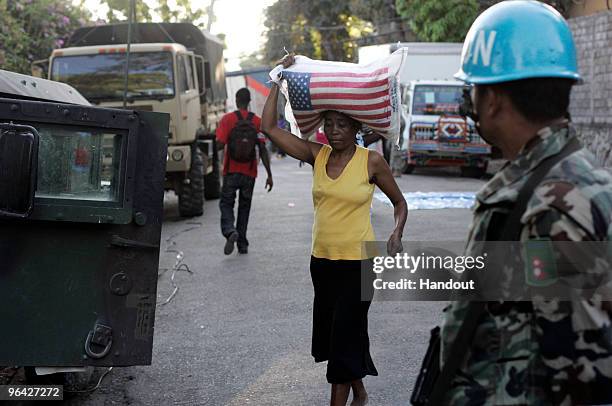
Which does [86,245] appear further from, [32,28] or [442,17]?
[442,17]

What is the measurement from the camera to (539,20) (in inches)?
88.2

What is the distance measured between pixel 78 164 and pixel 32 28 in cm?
1511

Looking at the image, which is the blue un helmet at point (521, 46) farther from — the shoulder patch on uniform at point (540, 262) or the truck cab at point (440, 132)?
the truck cab at point (440, 132)

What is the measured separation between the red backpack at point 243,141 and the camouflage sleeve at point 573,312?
8.40m

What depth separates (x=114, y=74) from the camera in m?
14.4

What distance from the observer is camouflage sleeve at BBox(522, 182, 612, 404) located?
2.07 meters

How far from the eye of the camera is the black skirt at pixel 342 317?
4730 mm

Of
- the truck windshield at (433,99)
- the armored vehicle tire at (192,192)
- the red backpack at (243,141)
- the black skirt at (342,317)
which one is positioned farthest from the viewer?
the truck windshield at (433,99)

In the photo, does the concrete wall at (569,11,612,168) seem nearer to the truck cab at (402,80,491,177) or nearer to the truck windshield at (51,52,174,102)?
the truck cab at (402,80,491,177)

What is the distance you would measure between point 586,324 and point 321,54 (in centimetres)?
4675

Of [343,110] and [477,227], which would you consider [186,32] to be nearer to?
[343,110]
